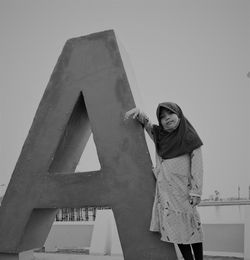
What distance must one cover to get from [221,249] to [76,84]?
3.29 meters

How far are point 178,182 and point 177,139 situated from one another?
373 mm

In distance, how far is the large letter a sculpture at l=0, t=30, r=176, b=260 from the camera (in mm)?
2992

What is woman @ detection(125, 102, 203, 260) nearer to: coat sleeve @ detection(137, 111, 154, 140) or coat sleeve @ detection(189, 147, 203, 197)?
coat sleeve @ detection(189, 147, 203, 197)

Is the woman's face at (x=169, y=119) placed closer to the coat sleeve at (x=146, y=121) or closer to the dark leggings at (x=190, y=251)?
the coat sleeve at (x=146, y=121)

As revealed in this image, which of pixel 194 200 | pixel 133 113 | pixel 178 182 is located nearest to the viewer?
pixel 194 200

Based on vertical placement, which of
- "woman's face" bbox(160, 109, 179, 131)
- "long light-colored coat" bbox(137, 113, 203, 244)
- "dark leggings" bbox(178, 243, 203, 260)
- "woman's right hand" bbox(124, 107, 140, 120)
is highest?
"woman's right hand" bbox(124, 107, 140, 120)

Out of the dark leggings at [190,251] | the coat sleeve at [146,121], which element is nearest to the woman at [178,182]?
the dark leggings at [190,251]

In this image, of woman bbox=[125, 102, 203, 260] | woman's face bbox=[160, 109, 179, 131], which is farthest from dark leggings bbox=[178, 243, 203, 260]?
woman's face bbox=[160, 109, 179, 131]

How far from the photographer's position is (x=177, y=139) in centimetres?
265

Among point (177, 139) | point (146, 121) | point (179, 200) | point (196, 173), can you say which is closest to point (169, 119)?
point (177, 139)

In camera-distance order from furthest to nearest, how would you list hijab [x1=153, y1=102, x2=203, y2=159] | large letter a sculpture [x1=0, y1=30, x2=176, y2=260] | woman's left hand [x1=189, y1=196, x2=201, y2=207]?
large letter a sculpture [x1=0, y1=30, x2=176, y2=260]
hijab [x1=153, y1=102, x2=203, y2=159]
woman's left hand [x1=189, y1=196, x2=201, y2=207]

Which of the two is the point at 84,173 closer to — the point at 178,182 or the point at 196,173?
the point at 178,182

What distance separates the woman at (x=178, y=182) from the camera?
2520mm

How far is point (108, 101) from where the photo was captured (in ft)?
11.0
